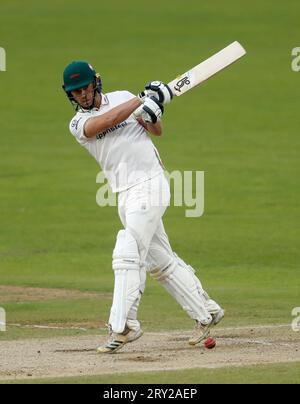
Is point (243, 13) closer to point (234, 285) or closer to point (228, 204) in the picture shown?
point (228, 204)

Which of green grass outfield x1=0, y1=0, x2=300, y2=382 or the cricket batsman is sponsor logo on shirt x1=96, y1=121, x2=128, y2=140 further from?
green grass outfield x1=0, y1=0, x2=300, y2=382

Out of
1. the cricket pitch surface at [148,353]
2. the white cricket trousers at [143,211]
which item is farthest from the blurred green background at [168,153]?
→ the white cricket trousers at [143,211]

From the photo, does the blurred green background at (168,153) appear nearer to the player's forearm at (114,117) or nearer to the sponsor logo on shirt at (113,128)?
the sponsor logo on shirt at (113,128)

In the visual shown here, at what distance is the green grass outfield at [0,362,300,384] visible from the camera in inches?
326

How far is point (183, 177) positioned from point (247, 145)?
14.1 ft

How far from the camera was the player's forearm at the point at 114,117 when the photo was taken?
952 centimetres

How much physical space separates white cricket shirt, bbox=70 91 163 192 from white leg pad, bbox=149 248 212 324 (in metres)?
0.60

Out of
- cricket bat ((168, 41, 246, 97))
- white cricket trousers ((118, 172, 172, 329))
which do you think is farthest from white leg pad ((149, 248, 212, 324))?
cricket bat ((168, 41, 246, 97))

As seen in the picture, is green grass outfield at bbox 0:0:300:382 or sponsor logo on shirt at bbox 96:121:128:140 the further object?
green grass outfield at bbox 0:0:300:382

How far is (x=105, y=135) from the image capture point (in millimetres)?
9773

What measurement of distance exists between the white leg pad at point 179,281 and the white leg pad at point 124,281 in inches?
15.9

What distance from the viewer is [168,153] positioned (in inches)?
992

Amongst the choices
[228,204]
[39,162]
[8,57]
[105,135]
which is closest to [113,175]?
[105,135]

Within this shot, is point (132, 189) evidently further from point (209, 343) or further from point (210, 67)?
point (209, 343)
